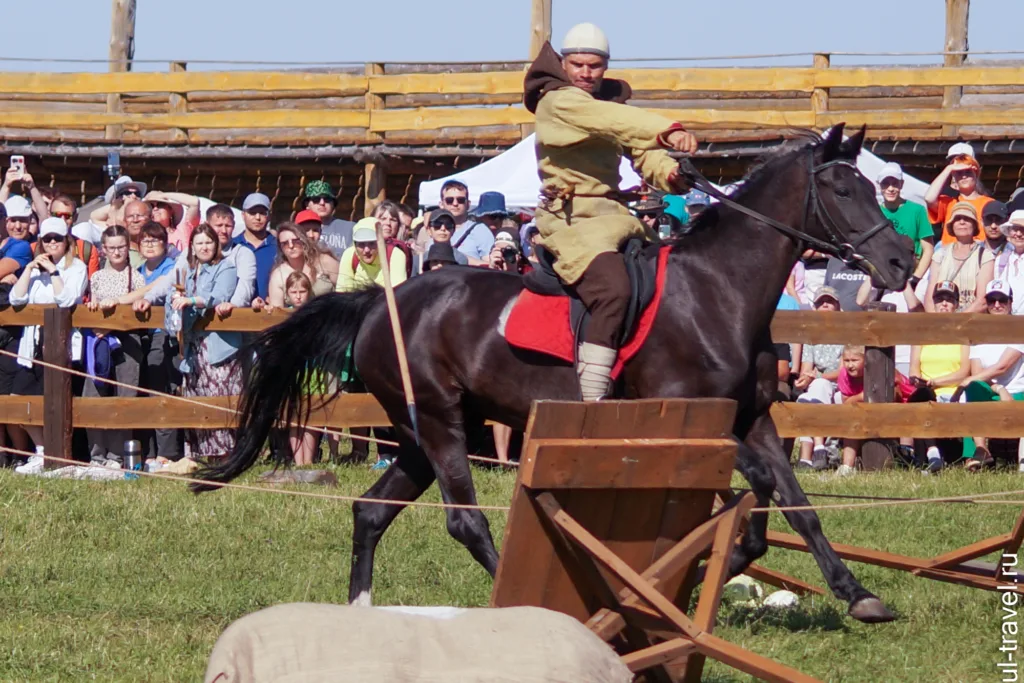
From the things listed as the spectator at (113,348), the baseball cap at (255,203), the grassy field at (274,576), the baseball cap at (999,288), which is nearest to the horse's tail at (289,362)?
the grassy field at (274,576)

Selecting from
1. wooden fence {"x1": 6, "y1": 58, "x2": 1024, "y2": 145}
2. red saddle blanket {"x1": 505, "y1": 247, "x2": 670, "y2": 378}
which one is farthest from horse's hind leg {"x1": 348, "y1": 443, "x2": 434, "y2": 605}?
wooden fence {"x1": 6, "y1": 58, "x2": 1024, "y2": 145}

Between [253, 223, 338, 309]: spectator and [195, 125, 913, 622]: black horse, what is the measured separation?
412 centimetres

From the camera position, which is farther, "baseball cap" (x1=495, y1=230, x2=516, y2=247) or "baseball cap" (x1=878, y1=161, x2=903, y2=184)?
"baseball cap" (x1=878, y1=161, x2=903, y2=184)

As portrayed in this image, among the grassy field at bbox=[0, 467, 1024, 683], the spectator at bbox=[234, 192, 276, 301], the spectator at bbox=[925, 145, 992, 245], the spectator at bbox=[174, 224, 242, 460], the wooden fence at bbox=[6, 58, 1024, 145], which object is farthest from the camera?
the wooden fence at bbox=[6, 58, 1024, 145]

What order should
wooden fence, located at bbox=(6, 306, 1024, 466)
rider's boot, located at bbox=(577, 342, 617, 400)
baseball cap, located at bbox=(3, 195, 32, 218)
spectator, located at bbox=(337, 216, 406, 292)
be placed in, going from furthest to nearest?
baseball cap, located at bbox=(3, 195, 32, 218) < spectator, located at bbox=(337, 216, 406, 292) < wooden fence, located at bbox=(6, 306, 1024, 466) < rider's boot, located at bbox=(577, 342, 617, 400)

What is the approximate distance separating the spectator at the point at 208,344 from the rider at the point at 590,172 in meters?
5.16

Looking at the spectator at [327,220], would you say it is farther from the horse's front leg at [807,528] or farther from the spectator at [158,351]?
the horse's front leg at [807,528]

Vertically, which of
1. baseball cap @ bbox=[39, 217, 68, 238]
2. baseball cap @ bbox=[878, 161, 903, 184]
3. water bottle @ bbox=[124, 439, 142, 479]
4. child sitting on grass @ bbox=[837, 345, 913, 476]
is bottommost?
water bottle @ bbox=[124, 439, 142, 479]

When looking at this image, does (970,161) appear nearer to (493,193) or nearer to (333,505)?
(493,193)

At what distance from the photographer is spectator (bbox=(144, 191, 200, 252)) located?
1509 cm

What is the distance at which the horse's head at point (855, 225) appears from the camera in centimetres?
763

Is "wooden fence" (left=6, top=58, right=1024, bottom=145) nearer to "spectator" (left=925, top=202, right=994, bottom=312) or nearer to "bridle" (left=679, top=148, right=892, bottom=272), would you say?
"spectator" (left=925, top=202, right=994, bottom=312)

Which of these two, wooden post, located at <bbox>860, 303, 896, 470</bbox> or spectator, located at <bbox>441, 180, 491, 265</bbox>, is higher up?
spectator, located at <bbox>441, 180, 491, 265</bbox>

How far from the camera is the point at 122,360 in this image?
12648mm
